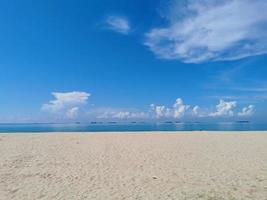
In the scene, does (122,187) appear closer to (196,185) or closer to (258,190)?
(196,185)

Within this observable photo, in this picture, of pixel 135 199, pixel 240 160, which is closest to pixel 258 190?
pixel 135 199

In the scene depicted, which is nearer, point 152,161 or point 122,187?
point 122,187

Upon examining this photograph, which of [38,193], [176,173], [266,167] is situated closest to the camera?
[38,193]

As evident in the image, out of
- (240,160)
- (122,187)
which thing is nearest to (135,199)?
(122,187)

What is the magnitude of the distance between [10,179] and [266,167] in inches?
409

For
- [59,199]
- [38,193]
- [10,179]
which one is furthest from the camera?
[10,179]

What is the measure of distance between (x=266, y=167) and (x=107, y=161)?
7219 millimetres

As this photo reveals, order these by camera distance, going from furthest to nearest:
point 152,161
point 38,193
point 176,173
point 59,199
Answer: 1. point 152,161
2. point 176,173
3. point 38,193
4. point 59,199

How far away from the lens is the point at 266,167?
35.2 feet

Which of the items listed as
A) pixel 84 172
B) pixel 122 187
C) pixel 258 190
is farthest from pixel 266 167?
Answer: pixel 84 172

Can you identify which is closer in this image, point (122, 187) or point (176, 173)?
point (122, 187)

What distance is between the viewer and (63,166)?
10977mm

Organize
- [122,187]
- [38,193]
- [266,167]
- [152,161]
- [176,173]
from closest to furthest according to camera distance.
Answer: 1. [38,193]
2. [122,187]
3. [176,173]
4. [266,167]
5. [152,161]

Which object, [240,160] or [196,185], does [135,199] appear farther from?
[240,160]
